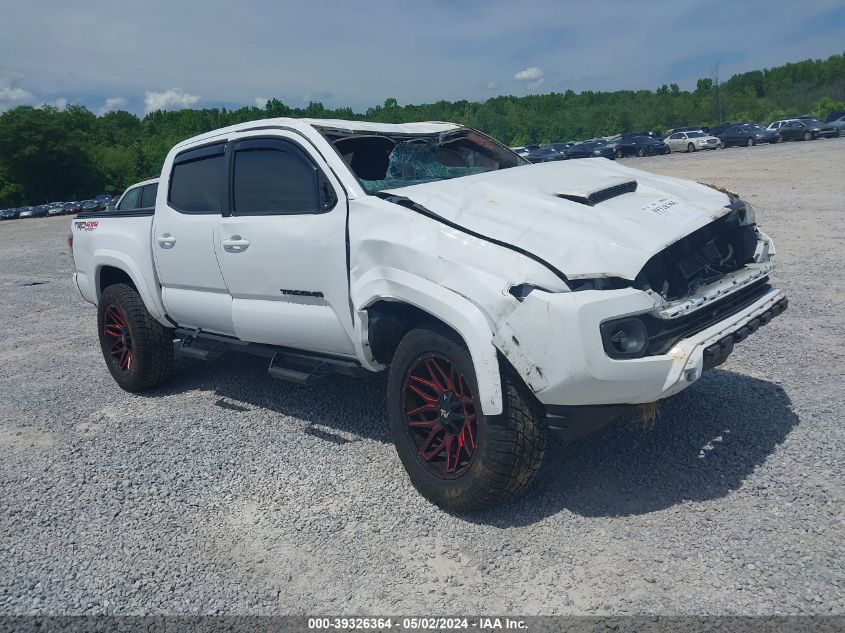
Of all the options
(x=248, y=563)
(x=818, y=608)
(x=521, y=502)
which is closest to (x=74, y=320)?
(x=248, y=563)

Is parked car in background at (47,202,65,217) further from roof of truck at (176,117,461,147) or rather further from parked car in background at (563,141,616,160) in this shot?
roof of truck at (176,117,461,147)

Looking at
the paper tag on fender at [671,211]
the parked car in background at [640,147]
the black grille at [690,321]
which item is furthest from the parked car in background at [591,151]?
the black grille at [690,321]

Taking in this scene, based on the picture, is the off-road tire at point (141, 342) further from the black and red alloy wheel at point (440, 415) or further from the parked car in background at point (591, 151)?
the parked car in background at point (591, 151)

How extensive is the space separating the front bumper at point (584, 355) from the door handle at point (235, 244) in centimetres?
205

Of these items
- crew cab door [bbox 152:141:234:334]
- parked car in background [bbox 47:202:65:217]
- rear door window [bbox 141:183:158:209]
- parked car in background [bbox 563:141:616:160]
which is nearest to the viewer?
crew cab door [bbox 152:141:234:334]

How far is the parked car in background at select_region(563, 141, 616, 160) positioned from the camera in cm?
4103

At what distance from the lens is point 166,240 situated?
4.91 m

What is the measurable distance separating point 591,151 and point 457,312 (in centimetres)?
4390

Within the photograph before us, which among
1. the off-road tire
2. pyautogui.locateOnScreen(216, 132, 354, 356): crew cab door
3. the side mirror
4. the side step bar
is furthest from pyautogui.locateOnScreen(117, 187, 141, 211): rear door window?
the side mirror

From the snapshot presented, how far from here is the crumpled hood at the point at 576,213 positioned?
2.93 meters

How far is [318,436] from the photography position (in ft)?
14.3

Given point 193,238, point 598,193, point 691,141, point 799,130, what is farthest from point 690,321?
point 691,141

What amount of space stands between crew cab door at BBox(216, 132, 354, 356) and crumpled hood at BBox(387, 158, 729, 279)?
52 cm

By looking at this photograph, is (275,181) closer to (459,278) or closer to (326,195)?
(326,195)
